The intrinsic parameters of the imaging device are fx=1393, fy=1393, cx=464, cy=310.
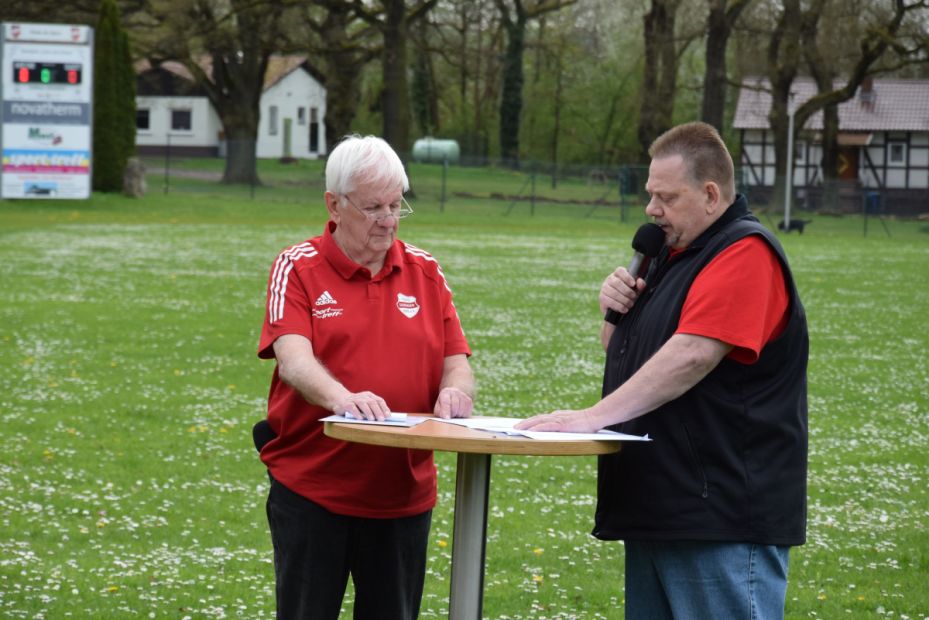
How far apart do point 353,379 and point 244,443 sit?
6084 millimetres

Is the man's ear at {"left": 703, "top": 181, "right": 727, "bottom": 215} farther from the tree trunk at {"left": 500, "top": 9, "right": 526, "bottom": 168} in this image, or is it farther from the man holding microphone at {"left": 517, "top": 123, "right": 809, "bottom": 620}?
the tree trunk at {"left": 500, "top": 9, "right": 526, "bottom": 168}

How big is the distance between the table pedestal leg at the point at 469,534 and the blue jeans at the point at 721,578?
538 mm

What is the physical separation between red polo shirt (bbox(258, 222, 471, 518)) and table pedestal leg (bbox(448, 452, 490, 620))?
1.00 ft

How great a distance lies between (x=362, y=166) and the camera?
4.38 metres

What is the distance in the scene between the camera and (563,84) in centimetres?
7988

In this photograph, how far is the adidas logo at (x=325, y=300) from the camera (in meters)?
4.42

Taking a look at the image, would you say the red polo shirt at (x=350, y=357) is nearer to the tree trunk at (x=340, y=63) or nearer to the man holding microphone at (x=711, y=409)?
the man holding microphone at (x=711, y=409)

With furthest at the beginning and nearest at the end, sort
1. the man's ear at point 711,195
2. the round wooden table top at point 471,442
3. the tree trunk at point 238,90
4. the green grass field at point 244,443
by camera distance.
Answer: the tree trunk at point 238,90 < the green grass field at point 244,443 < the man's ear at point 711,195 < the round wooden table top at point 471,442

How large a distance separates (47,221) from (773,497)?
34.7 m

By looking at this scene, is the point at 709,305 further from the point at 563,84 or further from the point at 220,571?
the point at 563,84

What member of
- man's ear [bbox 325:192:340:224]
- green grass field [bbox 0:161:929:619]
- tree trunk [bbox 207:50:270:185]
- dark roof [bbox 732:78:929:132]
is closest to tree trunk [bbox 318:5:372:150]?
tree trunk [bbox 207:50:270:185]

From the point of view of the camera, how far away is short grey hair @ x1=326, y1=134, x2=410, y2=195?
4379 millimetres

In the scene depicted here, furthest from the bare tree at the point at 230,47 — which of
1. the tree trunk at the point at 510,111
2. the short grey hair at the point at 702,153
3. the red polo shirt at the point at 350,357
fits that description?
the short grey hair at the point at 702,153

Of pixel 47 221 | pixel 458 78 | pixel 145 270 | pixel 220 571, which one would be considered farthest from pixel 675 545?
pixel 458 78
